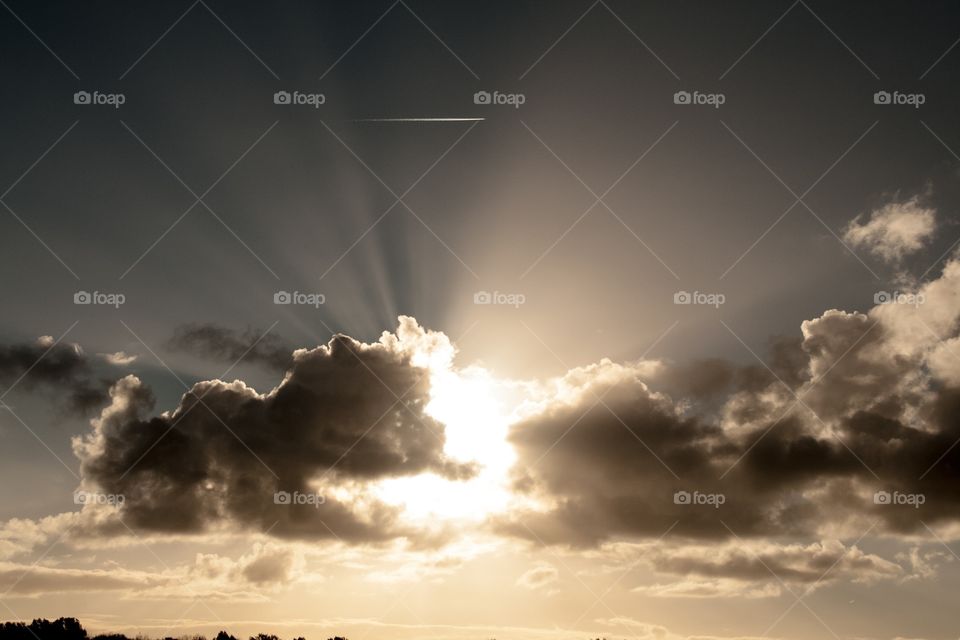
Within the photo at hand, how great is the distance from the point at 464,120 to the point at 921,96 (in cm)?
3940

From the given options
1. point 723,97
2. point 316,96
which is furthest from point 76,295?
point 723,97

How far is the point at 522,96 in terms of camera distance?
2616 inches

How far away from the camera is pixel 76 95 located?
67.6 meters

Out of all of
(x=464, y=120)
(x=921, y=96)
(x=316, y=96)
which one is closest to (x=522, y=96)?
(x=464, y=120)

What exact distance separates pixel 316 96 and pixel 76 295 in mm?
26857

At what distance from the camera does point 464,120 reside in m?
67.2

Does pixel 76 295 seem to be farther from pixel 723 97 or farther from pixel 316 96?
pixel 723 97

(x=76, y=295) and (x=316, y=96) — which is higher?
(x=316, y=96)

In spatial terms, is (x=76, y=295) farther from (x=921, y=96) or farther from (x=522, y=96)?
(x=921, y=96)

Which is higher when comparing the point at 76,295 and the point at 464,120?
the point at 464,120

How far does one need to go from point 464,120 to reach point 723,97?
22.1 m

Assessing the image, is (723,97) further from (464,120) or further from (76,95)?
(76,95)

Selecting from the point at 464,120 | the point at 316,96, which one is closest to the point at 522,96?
the point at 464,120

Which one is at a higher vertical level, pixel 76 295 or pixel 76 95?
pixel 76 95
